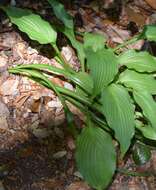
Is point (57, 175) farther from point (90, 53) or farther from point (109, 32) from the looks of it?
point (109, 32)

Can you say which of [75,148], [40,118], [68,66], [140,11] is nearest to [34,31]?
[68,66]

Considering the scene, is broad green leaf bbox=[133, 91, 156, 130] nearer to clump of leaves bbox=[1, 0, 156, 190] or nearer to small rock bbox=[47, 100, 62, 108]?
clump of leaves bbox=[1, 0, 156, 190]

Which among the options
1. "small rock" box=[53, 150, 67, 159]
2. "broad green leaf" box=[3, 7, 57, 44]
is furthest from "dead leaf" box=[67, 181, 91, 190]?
"broad green leaf" box=[3, 7, 57, 44]

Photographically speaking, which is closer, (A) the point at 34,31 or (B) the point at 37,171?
(B) the point at 37,171

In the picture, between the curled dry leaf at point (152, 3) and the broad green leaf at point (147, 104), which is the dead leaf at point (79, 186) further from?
the curled dry leaf at point (152, 3)

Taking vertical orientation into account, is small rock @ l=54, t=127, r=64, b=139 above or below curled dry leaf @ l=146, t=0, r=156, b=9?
below

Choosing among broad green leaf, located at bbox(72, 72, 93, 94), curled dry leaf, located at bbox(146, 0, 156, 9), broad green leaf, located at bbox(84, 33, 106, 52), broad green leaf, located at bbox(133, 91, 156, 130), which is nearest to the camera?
broad green leaf, located at bbox(133, 91, 156, 130)

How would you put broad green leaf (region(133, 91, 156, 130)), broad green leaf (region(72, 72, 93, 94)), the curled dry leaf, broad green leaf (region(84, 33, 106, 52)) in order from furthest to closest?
the curled dry leaf, broad green leaf (region(84, 33, 106, 52)), broad green leaf (region(72, 72, 93, 94)), broad green leaf (region(133, 91, 156, 130))
